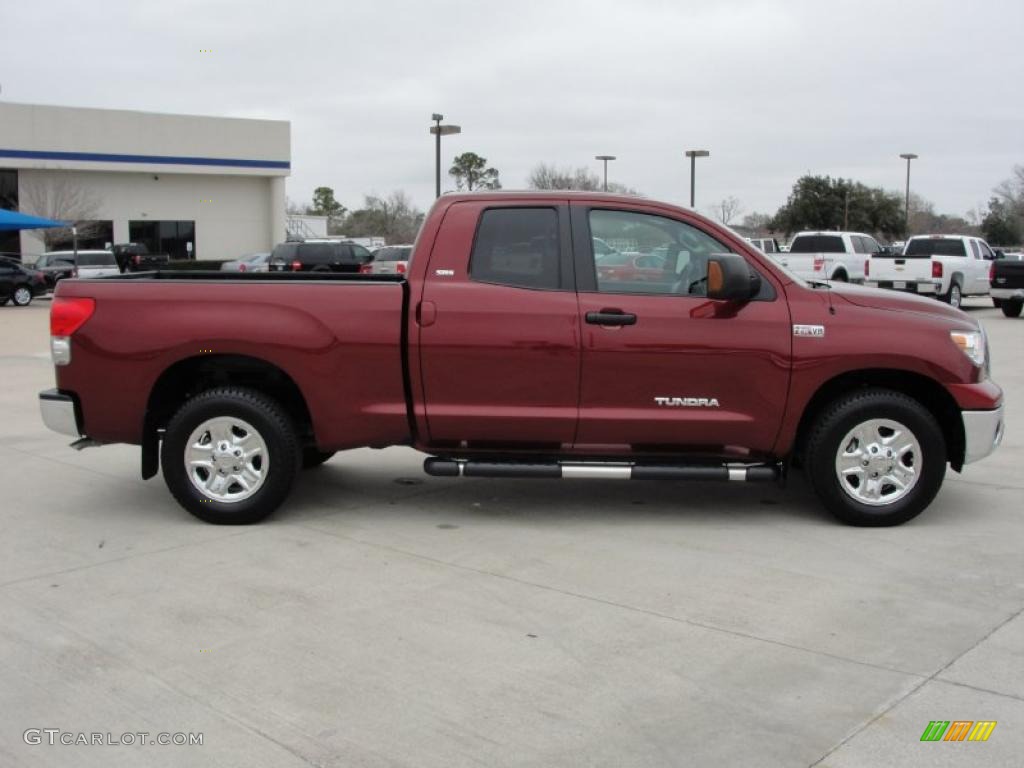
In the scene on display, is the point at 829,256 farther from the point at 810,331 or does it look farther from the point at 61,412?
the point at 61,412

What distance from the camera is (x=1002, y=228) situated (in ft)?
240

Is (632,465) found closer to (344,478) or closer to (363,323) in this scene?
(363,323)

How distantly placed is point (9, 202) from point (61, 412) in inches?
1816

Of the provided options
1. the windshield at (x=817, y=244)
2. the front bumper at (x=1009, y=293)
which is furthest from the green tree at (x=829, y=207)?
the front bumper at (x=1009, y=293)

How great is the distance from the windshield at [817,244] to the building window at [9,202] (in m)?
33.9

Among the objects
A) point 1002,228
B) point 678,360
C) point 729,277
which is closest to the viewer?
point 729,277

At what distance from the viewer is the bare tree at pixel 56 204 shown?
4631 centimetres

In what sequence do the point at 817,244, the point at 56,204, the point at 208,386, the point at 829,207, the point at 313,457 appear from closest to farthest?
the point at 208,386 < the point at 313,457 < the point at 817,244 < the point at 56,204 < the point at 829,207

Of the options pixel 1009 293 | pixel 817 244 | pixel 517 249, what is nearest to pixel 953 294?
pixel 1009 293

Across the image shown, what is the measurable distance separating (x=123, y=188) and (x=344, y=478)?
4716 centimetres

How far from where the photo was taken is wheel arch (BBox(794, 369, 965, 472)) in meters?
6.43

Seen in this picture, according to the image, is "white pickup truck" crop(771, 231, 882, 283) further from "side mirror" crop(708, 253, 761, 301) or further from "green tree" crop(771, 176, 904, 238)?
"green tree" crop(771, 176, 904, 238)

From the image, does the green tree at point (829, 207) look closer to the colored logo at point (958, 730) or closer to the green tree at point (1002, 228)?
the green tree at point (1002, 228)

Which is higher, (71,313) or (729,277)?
(729,277)
